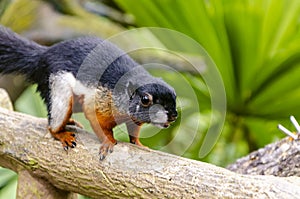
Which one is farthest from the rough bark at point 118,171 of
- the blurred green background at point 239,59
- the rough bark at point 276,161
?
the blurred green background at point 239,59

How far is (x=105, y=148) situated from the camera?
48.1 inches

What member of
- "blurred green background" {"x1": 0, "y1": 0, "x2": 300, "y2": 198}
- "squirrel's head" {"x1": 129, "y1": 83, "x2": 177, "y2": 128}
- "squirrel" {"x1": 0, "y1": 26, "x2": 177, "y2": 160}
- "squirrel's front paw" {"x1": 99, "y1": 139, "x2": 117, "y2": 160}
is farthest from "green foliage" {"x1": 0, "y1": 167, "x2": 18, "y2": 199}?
"squirrel's head" {"x1": 129, "y1": 83, "x2": 177, "y2": 128}

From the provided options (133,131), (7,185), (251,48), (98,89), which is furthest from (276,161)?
(7,185)

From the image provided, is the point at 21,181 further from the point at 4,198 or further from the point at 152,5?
the point at 152,5

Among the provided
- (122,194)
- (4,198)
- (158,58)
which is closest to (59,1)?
(158,58)

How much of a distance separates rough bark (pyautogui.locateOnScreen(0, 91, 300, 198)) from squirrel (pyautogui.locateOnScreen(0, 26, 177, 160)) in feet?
0.10

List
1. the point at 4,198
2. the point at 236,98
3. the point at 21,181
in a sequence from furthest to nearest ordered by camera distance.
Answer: the point at 236,98
the point at 4,198
the point at 21,181

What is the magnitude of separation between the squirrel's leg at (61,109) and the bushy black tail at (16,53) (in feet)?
0.48

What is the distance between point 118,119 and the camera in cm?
122

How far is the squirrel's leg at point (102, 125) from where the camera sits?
1.22 meters

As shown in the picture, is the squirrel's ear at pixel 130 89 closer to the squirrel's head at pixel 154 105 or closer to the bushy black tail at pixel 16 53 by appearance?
the squirrel's head at pixel 154 105

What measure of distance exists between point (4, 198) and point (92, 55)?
648 millimetres

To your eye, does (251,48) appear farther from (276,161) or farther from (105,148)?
(105,148)

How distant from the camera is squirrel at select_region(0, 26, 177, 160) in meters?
1.15
